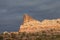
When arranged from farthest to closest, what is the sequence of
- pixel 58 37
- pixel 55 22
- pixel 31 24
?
pixel 31 24
pixel 55 22
pixel 58 37

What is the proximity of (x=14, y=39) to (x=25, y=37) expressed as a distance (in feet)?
6.23

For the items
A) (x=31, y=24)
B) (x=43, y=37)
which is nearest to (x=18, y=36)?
(x=43, y=37)

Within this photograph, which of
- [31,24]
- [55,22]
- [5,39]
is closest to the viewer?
[5,39]

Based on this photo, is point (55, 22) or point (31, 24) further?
point (31, 24)

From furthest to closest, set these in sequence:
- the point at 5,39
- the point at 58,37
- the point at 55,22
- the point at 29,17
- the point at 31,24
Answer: the point at 29,17 < the point at 31,24 < the point at 55,22 < the point at 58,37 < the point at 5,39

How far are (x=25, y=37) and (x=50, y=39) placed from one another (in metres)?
4.25

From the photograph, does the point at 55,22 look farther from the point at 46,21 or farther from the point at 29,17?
the point at 29,17

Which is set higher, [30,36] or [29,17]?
[29,17]

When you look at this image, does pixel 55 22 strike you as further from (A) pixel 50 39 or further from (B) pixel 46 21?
(A) pixel 50 39

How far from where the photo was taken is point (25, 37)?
118 feet

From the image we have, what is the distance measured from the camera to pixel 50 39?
35.9m

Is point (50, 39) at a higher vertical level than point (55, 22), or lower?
lower

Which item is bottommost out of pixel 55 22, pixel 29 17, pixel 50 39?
pixel 50 39

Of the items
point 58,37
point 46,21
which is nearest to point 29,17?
point 46,21
